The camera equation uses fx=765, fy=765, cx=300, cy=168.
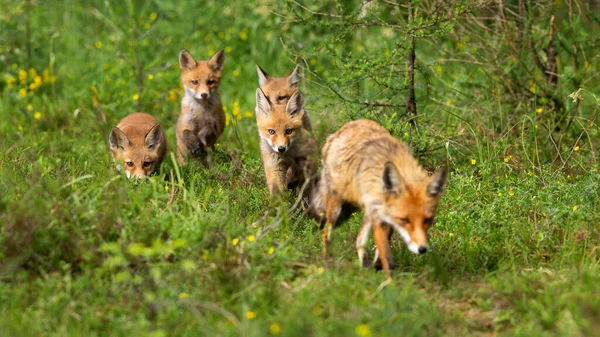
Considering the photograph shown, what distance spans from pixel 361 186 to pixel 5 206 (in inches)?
97.8

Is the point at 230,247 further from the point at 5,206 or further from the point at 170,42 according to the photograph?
the point at 170,42

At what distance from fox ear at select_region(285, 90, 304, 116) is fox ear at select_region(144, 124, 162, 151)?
5.38 ft

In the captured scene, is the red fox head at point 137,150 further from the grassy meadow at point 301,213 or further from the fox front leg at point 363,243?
the fox front leg at point 363,243

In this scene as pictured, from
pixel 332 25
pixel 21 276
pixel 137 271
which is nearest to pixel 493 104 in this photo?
pixel 332 25

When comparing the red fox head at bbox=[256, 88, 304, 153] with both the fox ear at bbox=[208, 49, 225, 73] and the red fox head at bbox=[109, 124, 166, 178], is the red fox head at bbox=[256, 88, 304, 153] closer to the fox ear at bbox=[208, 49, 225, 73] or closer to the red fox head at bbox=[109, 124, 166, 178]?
the red fox head at bbox=[109, 124, 166, 178]

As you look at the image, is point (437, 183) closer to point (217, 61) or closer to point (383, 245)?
point (383, 245)

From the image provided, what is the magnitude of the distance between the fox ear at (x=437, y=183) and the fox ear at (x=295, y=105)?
2695mm

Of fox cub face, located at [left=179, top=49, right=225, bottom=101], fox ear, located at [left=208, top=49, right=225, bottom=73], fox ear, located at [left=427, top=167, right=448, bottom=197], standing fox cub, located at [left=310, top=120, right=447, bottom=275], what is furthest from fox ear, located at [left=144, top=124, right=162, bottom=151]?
fox ear, located at [left=427, top=167, right=448, bottom=197]

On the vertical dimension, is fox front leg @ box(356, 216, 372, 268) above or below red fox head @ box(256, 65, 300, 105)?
above

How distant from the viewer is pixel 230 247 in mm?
5230

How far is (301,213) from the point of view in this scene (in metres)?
7.06

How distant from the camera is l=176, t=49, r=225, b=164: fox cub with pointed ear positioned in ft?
30.3

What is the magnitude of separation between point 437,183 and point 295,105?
9.13 ft

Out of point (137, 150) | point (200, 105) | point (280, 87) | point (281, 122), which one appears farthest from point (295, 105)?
point (200, 105)
